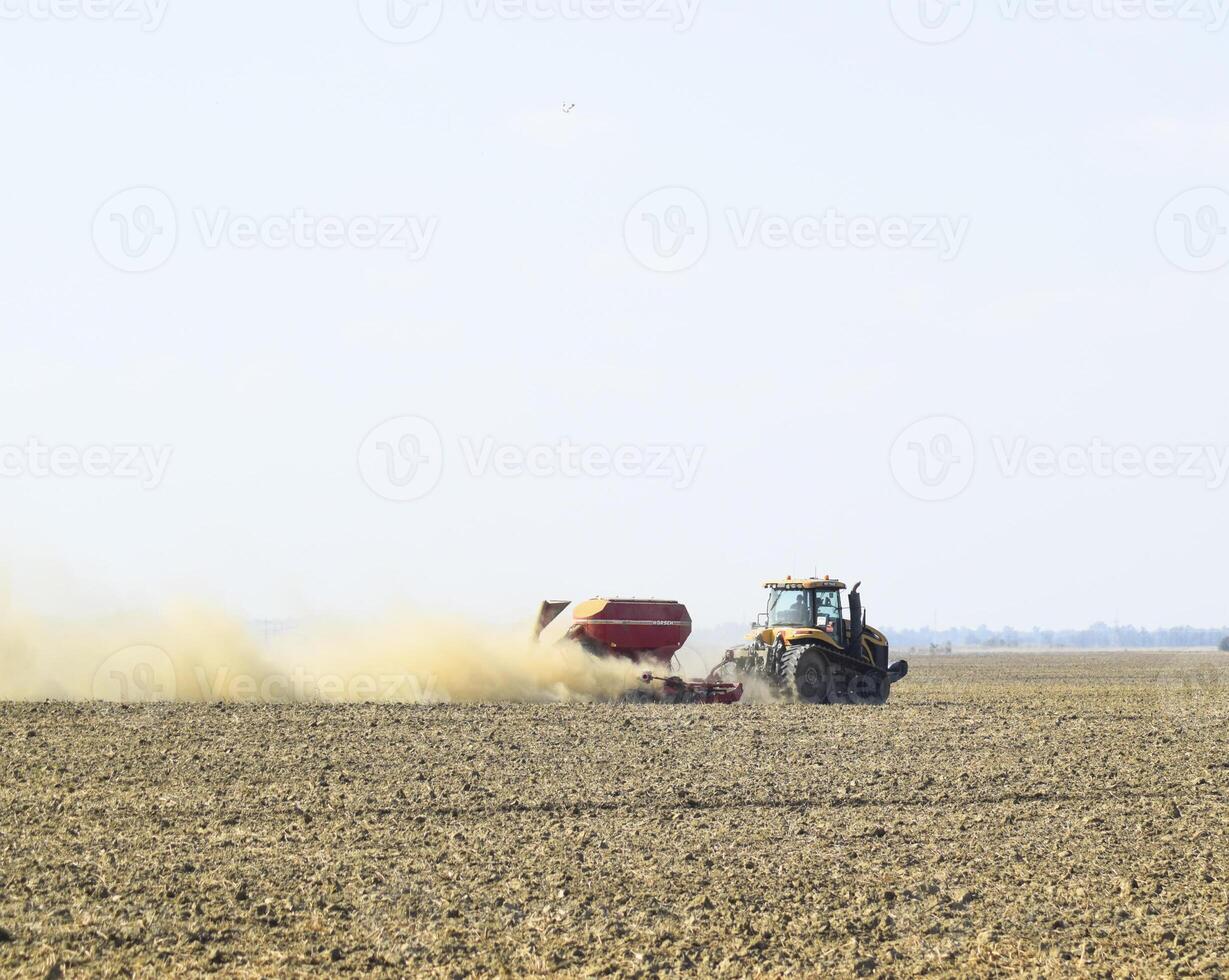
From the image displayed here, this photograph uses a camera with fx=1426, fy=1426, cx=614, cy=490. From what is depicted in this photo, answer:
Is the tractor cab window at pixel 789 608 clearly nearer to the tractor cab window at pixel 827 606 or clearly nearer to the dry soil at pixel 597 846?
the tractor cab window at pixel 827 606

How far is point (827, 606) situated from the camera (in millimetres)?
29125

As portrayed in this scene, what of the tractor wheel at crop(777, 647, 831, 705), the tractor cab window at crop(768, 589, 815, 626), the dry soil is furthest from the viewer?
the tractor cab window at crop(768, 589, 815, 626)

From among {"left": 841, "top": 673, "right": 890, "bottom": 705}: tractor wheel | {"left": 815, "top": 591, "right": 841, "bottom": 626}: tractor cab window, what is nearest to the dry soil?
{"left": 841, "top": 673, "right": 890, "bottom": 705}: tractor wheel

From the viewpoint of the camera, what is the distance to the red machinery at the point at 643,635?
2831 centimetres

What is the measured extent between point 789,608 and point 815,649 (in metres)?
1.26

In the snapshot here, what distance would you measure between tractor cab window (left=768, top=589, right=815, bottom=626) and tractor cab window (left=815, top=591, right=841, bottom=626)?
21 cm

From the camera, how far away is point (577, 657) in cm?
2875

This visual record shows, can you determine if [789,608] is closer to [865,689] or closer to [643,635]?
[865,689]

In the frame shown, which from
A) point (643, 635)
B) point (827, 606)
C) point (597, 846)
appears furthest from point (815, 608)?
point (597, 846)

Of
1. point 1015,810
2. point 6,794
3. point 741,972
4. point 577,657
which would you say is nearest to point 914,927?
point 741,972

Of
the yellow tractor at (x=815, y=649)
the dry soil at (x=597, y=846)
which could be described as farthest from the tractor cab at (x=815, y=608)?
the dry soil at (x=597, y=846)

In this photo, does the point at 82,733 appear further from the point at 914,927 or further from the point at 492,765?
the point at 914,927

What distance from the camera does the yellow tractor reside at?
1124 inches

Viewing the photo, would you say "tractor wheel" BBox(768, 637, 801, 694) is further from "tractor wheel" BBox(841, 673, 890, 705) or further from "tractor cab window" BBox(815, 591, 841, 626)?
"tractor wheel" BBox(841, 673, 890, 705)
